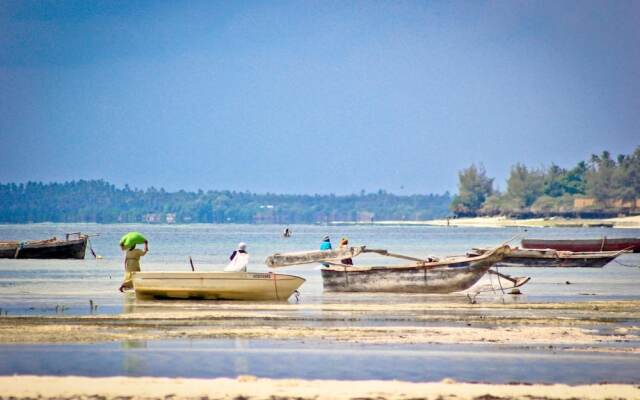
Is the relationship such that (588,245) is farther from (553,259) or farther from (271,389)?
(271,389)

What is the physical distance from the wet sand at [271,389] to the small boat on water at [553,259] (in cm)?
2748

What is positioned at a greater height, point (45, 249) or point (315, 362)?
point (45, 249)

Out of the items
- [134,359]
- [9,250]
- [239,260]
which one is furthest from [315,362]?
[9,250]

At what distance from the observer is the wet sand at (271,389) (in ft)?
51.4

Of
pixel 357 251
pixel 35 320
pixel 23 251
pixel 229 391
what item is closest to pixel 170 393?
pixel 229 391

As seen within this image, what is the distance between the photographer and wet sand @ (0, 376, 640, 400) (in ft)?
51.4

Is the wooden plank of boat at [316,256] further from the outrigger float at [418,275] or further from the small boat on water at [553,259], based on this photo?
the small boat on water at [553,259]

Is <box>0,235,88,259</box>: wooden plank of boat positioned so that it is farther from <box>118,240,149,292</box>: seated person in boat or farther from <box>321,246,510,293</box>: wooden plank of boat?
<box>321,246,510,293</box>: wooden plank of boat

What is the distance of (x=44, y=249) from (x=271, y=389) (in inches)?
1997

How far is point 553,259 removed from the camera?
49.1m

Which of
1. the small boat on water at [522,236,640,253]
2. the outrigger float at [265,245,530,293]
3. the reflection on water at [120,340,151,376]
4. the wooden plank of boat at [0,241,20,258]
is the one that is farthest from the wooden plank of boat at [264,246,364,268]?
the small boat on water at [522,236,640,253]

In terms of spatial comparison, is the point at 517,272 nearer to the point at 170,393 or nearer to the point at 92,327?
the point at 92,327

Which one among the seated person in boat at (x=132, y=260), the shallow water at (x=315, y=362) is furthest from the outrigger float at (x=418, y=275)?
the shallow water at (x=315, y=362)

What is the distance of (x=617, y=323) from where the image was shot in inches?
999
